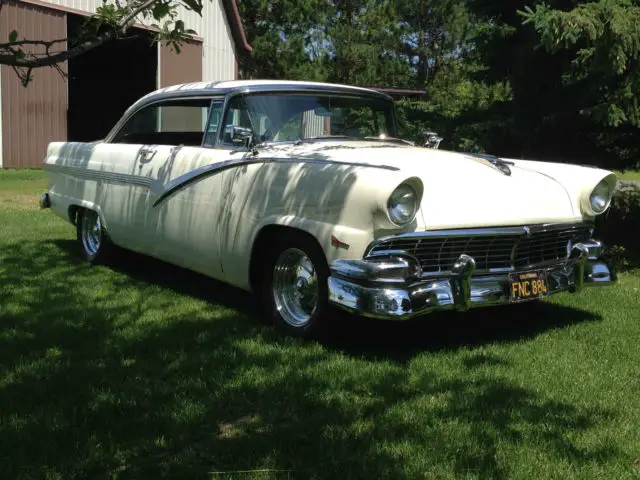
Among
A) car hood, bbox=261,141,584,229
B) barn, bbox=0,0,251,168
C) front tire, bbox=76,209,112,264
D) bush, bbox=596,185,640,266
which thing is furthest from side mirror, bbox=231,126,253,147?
barn, bbox=0,0,251,168

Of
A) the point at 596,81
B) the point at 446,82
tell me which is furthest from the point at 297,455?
the point at 446,82

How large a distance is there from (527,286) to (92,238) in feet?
13.8

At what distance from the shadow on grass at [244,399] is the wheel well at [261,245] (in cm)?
32

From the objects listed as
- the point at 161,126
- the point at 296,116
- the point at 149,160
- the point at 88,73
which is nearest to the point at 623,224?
the point at 296,116

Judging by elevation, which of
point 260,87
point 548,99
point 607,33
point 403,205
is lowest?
point 403,205

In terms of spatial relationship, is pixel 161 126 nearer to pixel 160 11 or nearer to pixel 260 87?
pixel 260 87

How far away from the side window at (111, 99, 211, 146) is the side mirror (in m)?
1.32

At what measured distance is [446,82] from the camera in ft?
131

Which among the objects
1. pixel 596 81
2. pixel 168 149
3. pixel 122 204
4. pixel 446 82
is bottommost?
pixel 122 204

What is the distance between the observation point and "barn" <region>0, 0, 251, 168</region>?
622 inches

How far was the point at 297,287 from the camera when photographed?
441cm

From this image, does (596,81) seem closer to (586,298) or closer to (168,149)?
(586,298)

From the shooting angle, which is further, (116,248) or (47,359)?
(116,248)

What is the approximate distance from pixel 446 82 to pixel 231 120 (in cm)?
3661
